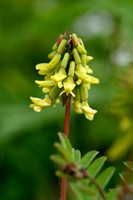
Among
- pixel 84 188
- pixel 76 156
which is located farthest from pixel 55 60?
pixel 84 188

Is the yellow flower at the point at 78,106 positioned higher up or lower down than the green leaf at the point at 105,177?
higher up

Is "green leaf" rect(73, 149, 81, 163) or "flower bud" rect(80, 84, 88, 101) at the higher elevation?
"flower bud" rect(80, 84, 88, 101)

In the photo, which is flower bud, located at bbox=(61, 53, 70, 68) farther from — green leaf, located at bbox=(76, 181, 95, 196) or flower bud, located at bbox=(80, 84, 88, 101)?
green leaf, located at bbox=(76, 181, 95, 196)

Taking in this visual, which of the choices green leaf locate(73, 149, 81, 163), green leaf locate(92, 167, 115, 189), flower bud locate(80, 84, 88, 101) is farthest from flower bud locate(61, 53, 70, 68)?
green leaf locate(92, 167, 115, 189)

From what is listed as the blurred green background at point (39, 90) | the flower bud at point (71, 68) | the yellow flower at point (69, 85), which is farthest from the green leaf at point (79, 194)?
the blurred green background at point (39, 90)

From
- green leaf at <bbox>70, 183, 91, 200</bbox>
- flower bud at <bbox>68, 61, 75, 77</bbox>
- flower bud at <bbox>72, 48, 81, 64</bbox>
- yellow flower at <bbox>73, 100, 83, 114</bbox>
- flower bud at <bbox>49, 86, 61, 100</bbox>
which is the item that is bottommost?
green leaf at <bbox>70, 183, 91, 200</bbox>

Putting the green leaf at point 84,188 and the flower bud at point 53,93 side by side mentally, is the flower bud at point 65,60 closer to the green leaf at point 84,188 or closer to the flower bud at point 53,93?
the flower bud at point 53,93

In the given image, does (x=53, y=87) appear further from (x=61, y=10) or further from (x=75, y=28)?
(x=75, y=28)
